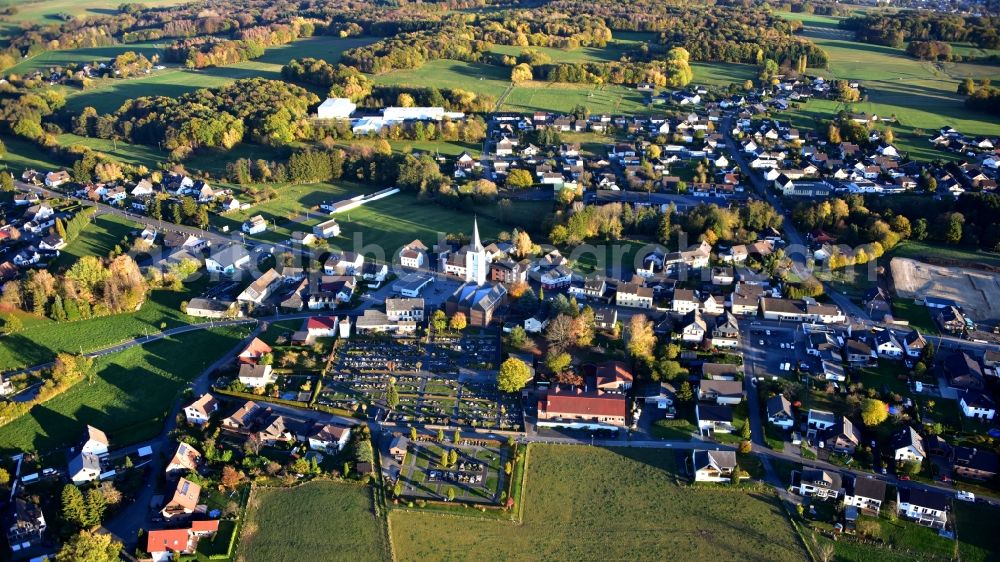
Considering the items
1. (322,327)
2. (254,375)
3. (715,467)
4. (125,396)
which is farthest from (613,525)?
(125,396)

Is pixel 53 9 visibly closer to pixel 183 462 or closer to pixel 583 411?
pixel 183 462

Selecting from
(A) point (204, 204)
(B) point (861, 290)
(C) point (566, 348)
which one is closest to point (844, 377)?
(B) point (861, 290)

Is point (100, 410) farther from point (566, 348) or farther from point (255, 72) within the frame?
point (255, 72)

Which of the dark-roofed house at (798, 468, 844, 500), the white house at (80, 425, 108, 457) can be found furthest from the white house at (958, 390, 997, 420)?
the white house at (80, 425, 108, 457)

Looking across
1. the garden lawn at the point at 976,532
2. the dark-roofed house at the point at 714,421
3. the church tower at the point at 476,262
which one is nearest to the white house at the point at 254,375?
the church tower at the point at 476,262

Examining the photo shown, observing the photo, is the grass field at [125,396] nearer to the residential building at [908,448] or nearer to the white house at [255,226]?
the white house at [255,226]

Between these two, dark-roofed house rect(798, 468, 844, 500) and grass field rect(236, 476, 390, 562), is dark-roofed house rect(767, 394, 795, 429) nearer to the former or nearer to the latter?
dark-roofed house rect(798, 468, 844, 500)
